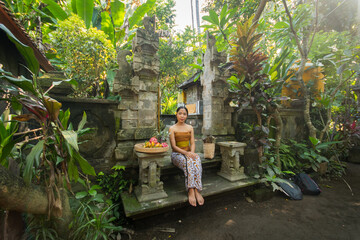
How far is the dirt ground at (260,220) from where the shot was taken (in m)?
2.17

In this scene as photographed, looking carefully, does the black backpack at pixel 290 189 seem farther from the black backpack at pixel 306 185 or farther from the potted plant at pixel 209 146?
the potted plant at pixel 209 146

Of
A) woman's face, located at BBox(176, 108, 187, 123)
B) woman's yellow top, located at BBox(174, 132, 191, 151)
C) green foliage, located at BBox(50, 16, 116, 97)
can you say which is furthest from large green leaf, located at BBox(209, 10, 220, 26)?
woman's yellow top, located at BBox(174, 132, 191, 151)

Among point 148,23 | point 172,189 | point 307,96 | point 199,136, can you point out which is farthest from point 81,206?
point 307,96

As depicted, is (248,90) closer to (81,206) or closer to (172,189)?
(172,189)

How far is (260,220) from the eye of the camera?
2482mm

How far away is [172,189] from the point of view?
2.64m

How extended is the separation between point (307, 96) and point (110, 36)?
647 centimetres

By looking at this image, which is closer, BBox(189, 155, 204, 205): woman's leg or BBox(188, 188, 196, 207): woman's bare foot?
BBox(188, 188, 196, 207): woman's bare foot

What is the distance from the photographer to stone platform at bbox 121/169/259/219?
2.11 metres

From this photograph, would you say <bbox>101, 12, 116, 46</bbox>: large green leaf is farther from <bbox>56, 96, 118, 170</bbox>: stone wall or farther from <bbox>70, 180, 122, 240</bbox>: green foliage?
<bbox>70, 180, 122, 240</bbox>: green foliage

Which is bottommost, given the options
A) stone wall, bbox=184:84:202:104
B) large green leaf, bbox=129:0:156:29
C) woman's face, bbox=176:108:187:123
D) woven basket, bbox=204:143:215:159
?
woven basket, bbox=204:143:215:159

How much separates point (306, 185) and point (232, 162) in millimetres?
1847

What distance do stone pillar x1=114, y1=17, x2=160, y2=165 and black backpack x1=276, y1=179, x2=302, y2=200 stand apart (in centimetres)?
307

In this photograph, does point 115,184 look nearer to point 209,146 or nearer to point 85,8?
point 209,146
